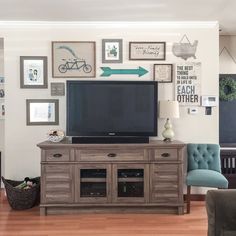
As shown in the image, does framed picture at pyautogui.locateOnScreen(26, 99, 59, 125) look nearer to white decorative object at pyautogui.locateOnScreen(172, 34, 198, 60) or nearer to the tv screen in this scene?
the tv screen

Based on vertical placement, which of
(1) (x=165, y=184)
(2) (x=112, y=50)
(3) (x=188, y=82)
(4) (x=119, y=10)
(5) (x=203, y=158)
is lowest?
(1) (x=165, y=184)

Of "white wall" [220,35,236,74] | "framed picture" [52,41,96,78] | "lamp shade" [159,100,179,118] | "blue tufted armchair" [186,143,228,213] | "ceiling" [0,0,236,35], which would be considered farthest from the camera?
"white wall" [220,35,236,74]

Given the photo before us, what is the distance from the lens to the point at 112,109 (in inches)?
157

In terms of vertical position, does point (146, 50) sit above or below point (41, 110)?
above

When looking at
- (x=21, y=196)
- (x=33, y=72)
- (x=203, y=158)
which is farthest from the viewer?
(x=33, y=72)

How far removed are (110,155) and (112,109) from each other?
0.59 meters

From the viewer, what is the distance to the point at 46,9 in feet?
12.2

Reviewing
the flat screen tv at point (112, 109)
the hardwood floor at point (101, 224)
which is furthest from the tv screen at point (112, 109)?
the hardwood floor at point (101, 224)

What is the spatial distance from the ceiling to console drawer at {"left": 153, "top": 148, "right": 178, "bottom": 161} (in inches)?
64.8

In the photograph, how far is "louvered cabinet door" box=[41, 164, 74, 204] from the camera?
148 inches

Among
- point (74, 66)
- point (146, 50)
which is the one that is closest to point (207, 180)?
point (146, 50)

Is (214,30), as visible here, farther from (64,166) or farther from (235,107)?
(64,166)

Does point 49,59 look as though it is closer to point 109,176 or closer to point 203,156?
point 109,176

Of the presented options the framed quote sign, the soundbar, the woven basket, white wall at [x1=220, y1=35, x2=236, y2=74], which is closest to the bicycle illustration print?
the soundbar
